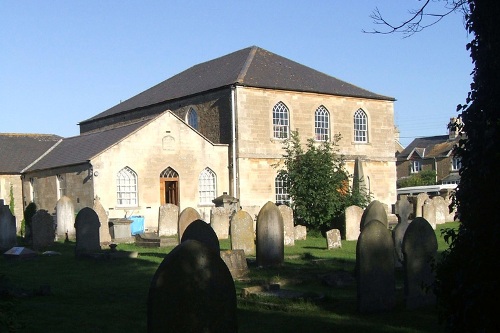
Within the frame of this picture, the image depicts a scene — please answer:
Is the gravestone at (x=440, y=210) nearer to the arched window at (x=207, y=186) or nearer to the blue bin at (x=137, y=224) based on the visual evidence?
the arched window at (x=207, y=186)

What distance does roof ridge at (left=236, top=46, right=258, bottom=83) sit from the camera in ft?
122

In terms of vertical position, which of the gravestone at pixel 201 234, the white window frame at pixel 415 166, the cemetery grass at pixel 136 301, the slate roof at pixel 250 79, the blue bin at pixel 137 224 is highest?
the slate roof at pixel 250 79

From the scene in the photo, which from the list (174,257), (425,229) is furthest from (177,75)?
(174,257)

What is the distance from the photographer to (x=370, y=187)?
42219mm

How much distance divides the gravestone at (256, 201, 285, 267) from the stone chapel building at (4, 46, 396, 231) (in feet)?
52.7

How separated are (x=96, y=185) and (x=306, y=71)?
15.7m

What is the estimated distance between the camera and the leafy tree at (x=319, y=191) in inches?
1200

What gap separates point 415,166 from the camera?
74.8 metres

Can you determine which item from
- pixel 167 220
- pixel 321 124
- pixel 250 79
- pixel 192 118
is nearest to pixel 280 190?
pixel 321 124

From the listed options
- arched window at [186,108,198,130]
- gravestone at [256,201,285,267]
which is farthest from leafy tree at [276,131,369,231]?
gravestone at [256,201,285,267]

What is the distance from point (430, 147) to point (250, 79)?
41.6 meters

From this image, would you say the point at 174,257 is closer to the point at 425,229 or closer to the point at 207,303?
the point at 207,303

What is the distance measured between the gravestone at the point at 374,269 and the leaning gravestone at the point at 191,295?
4447mm

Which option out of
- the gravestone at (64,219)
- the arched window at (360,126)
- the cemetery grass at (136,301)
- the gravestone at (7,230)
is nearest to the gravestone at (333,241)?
the cemetery grass at (136,301)
